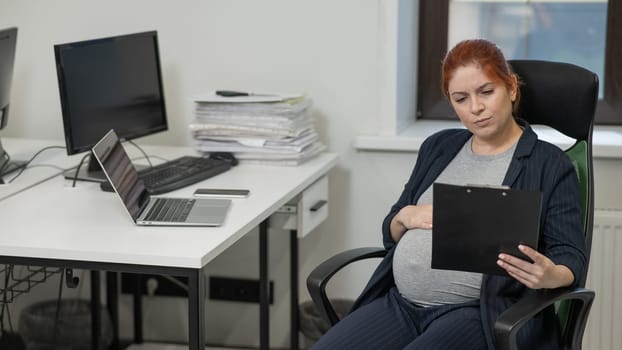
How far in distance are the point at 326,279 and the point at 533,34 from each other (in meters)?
1.44

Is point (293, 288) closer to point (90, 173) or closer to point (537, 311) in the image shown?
point (90, 173)

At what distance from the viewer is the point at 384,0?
3.05 metres

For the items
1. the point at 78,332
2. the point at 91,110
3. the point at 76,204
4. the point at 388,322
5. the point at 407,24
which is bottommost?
the point at 78,332

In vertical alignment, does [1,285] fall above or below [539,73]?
below

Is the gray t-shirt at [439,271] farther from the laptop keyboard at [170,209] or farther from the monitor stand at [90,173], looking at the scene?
the monitor stand at [90,173]

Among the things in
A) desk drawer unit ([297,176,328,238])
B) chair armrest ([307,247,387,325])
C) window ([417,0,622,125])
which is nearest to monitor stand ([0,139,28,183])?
desk drawer unit ([297,176,328,238])

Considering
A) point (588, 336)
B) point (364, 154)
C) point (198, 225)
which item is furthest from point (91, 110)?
point (588, 336)

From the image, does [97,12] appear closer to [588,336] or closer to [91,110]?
[91,110]

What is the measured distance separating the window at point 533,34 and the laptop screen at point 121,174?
1204 millimetres

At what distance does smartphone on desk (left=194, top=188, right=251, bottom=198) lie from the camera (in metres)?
2.59

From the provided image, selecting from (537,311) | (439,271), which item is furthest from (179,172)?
(537,311)

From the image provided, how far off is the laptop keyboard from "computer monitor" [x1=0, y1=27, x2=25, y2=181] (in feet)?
1.92

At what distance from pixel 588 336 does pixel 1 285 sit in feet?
6.28

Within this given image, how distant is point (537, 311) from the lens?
1.90 m
